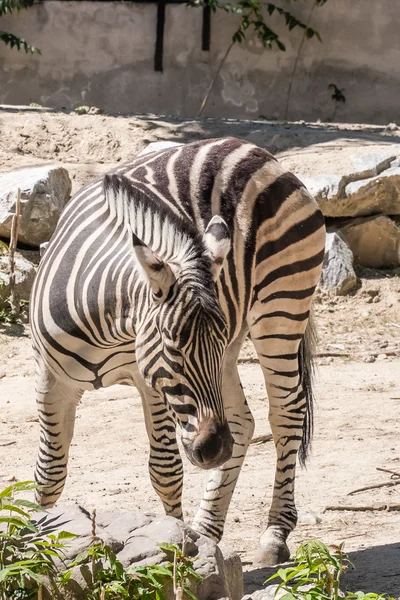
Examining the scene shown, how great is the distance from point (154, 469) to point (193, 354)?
1.23 meters

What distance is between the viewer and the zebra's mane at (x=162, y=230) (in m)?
3.44

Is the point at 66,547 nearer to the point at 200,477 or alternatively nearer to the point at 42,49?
the point at 200,477

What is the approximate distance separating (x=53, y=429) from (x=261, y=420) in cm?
265

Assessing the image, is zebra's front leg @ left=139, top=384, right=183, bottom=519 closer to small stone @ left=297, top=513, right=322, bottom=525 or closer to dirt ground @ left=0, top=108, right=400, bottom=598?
dirt ground @ left=0, top=108, right=400, bottom=598

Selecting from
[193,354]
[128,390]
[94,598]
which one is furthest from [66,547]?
[128,390]

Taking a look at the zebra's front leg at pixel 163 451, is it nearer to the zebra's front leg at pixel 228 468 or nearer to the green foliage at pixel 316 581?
the zebra's front leg at pixel 228 468

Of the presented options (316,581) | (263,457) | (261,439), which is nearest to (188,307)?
(316,581)

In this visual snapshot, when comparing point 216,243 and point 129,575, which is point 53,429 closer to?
point 216,243

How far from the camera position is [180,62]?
14.1 meters

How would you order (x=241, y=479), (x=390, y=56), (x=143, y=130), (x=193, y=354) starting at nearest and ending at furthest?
1. (x=193, y=354)
2. (x=241, y=479)
3. (x=143, y=130)
4. (x=390, y=56)

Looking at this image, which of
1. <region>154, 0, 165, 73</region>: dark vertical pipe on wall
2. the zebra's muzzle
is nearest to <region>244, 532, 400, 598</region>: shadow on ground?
the zebra's muzzle

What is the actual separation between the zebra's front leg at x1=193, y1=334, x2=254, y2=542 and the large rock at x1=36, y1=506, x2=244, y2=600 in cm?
140

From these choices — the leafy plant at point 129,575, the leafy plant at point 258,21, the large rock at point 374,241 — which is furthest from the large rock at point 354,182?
the leafy plant at point 129,575

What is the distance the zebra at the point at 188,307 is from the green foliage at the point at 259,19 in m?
9.51
